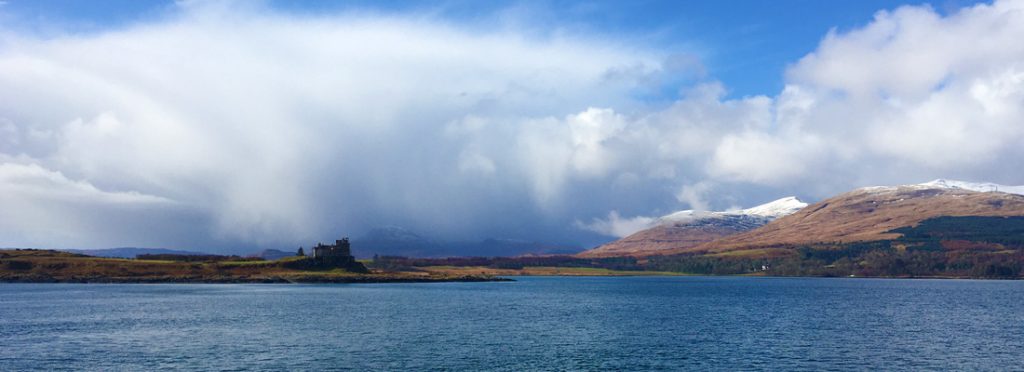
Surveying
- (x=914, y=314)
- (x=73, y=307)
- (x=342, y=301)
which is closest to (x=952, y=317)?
(x=914, y=314)

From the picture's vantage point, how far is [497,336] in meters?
81.1

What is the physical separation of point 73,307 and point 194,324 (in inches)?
1428

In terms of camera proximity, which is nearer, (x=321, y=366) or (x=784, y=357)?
(x=321, y=366)

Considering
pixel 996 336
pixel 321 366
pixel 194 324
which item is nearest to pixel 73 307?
pixel 194 324

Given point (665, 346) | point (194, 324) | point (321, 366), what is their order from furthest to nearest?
point (194, 324) → point (665, 346) → point (321, 366)

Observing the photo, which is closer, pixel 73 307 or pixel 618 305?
pixel 73 307

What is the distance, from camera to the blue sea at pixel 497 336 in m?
62.8

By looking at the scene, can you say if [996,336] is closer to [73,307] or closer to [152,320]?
[152,320]

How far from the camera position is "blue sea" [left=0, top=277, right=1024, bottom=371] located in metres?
62.8

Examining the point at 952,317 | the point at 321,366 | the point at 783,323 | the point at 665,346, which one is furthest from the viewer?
the point at 952,317

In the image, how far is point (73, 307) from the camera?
114m

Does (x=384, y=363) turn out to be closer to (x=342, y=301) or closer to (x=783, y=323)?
(x=783, y=323)

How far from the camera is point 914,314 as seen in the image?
112312mm

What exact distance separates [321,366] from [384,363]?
4955 mm
